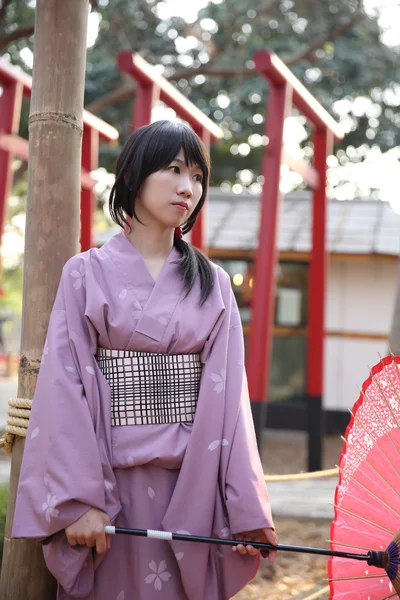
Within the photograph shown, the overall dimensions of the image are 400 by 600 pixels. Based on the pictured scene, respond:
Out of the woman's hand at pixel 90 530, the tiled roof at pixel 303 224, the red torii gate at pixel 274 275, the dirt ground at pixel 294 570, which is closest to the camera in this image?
the woman's hand at pixel 90 530

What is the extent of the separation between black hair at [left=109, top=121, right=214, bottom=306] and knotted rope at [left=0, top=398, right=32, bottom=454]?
60cm

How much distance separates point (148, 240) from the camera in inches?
83.1

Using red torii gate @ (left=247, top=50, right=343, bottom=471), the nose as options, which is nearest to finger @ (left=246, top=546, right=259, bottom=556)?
the nose

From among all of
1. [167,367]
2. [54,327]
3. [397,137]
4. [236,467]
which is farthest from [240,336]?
[397,137]

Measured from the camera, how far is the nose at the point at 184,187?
2.02m

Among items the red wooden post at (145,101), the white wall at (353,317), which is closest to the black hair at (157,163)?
the red wooden post at (145,101)

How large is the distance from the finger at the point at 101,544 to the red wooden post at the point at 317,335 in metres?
5.03

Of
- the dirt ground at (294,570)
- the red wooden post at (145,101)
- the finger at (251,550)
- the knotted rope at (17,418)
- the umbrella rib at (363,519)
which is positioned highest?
the red wooden post at (145,101)

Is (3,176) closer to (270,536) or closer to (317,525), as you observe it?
(317,525)

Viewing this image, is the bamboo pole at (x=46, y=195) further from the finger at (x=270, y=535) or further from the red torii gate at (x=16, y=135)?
the red torii gate at (x=16, y=135)

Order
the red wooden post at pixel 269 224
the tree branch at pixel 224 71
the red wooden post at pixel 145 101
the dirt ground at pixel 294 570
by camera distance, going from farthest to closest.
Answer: the tree branch at pixel 224 71 → the red wooden post at pixel 145 101 → the red wooden post at pixel 269 224 → the dirt ground at pixel 294 570

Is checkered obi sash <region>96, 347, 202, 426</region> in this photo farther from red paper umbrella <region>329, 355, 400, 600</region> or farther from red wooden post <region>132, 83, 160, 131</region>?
red wooden post <region>132, 83, 160, 131</region>

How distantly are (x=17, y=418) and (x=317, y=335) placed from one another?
488 cm

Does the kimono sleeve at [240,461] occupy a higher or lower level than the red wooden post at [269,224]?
lower
